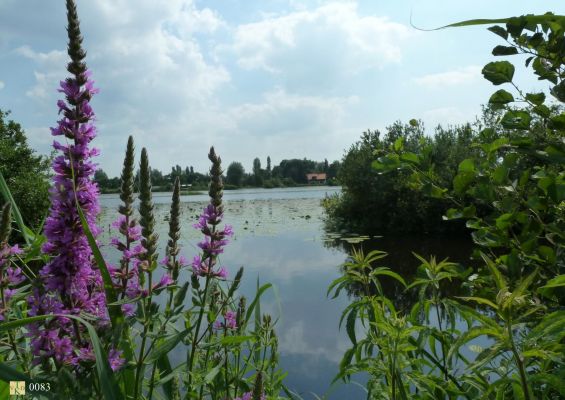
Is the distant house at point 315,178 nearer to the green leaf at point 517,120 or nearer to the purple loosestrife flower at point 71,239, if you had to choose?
the green leaf at point 517,120

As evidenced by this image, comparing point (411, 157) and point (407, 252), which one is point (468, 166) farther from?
point (407, 252)

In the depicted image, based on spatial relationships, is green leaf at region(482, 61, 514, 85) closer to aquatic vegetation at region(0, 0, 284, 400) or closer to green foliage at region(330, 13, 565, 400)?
green foliage at region(330, 13, 565, 400)

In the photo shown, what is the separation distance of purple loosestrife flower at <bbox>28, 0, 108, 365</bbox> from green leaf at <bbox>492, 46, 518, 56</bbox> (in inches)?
53.3

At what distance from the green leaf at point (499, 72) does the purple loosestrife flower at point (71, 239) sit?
133 cm

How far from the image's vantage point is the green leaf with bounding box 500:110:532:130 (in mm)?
1321

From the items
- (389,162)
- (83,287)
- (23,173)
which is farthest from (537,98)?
(23,173)

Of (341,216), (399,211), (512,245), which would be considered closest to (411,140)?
(399,211)

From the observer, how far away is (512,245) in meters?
1.41

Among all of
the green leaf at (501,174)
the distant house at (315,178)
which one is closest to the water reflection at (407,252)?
the green leaf at (501,174)

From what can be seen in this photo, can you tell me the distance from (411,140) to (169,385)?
2018 centimetres

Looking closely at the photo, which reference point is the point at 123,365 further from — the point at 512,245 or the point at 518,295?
the point at 512,245

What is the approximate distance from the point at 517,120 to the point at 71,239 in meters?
1.45

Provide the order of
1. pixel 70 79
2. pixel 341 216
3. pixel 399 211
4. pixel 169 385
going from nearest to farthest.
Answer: pixel 70 79 → pixel 169 385 → pixel 399 211 → pixel 341 216

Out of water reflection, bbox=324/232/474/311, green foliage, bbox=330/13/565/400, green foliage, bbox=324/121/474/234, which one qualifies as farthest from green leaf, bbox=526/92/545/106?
green foliage, bbox=324/121/474/234
